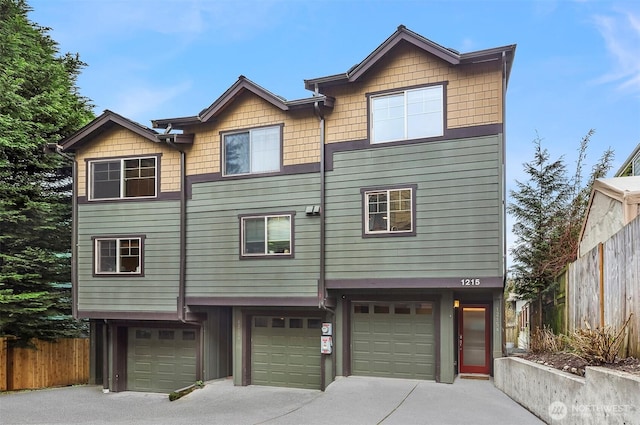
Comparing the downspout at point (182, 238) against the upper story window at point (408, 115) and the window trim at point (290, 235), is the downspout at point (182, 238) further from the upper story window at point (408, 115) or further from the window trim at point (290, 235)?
the upper story window at point (408, 115)

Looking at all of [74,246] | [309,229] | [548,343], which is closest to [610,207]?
[548,343]

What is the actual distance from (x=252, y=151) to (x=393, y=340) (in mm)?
6285

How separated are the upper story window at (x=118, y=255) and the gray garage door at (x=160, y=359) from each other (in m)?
2.23

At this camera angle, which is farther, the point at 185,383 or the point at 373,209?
the point at 185,383

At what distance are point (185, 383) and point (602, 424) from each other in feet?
40.1

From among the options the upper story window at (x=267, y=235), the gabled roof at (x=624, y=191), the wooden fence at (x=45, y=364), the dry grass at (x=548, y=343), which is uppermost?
the gabled roof at (x=624, y=191)

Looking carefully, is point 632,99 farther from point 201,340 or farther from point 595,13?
point 201,340

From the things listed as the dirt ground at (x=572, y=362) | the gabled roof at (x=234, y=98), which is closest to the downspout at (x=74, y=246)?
the gabled roof at (x=234, y=98)

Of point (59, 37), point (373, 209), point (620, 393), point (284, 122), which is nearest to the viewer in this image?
point (620, 393)

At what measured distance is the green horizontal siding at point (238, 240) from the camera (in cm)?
1345

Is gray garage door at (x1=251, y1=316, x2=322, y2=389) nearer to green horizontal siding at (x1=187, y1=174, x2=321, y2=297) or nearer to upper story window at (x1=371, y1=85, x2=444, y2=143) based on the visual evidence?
green horizontal siding at (x1=187, y1=174, x2=321, y2=297)

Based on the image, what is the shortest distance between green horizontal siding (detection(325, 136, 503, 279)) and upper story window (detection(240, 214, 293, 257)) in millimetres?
1191

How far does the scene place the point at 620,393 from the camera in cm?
617

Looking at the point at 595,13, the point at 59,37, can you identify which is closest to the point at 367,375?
the point at 595,13
